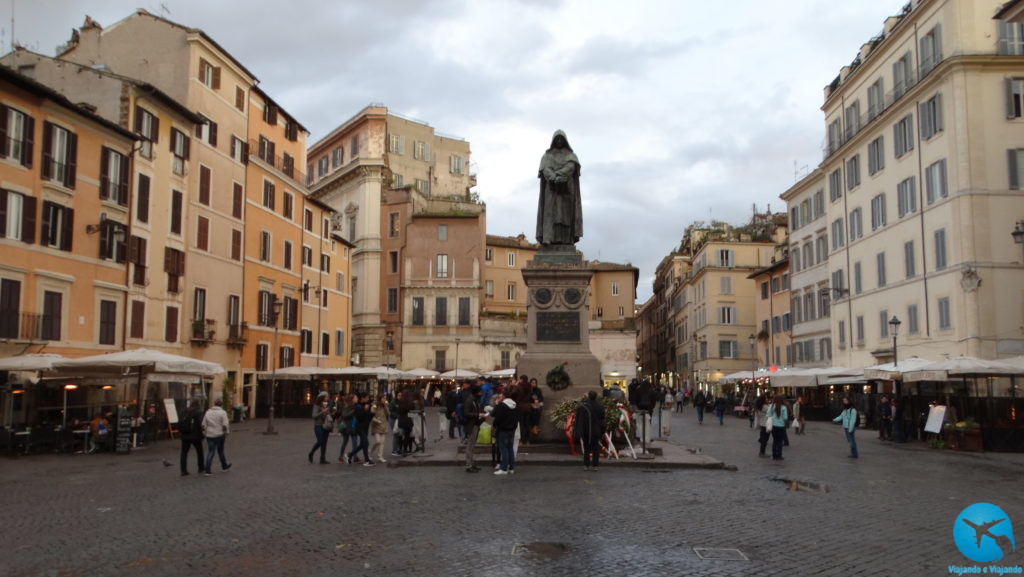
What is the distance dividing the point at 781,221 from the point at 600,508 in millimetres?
63412

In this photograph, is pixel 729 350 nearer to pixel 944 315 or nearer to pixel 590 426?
pixel 944 315

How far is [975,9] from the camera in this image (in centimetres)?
3203

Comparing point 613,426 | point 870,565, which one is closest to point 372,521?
point 870,565

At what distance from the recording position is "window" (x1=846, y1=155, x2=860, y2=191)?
4209cm

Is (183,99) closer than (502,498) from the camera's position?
No

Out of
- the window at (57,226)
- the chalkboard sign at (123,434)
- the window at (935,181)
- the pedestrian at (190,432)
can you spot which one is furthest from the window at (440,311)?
the pedestrian at (190,432)

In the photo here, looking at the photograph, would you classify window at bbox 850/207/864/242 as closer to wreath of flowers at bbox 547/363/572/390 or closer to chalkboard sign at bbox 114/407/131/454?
wreath of flowers at bbox 547/363/572/390

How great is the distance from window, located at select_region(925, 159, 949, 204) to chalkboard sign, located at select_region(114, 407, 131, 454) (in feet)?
99.8

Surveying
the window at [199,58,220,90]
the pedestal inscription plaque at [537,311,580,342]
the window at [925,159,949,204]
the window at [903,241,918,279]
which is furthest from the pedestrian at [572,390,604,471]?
the window at [199,58,220,90]

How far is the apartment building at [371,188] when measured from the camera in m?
65.5

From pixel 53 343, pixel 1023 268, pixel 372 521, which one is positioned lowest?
pixel 372 521

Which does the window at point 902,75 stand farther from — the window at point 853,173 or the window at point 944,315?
the window at point 944,315

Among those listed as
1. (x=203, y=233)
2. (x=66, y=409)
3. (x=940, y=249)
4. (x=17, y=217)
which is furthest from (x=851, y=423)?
(x=203, y=233)

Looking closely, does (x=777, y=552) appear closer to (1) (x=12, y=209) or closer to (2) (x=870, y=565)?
(2) (x=870, y=565)
